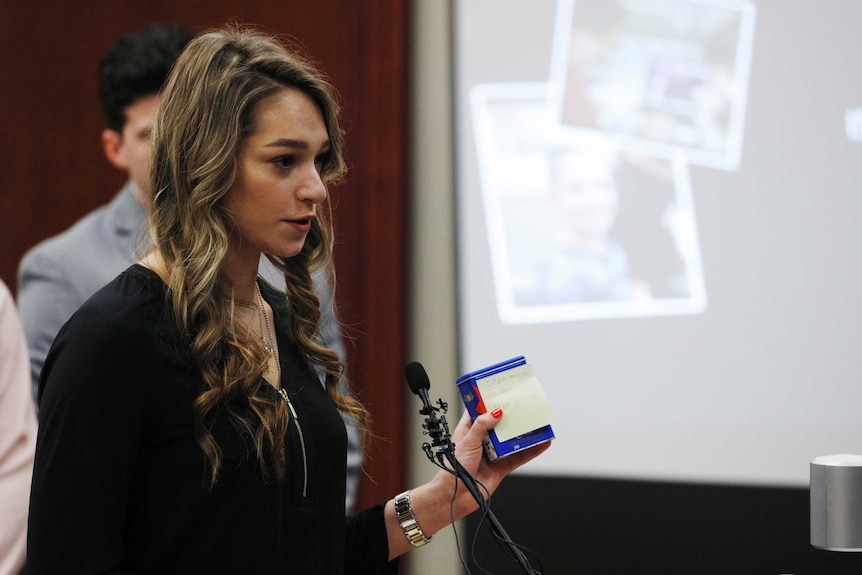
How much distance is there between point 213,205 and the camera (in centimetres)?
137

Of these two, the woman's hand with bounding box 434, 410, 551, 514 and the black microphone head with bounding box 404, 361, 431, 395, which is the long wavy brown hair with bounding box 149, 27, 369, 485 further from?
the woman's hand with bounding box 434, 410, 551, 514

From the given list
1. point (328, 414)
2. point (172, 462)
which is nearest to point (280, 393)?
point (328, 414)

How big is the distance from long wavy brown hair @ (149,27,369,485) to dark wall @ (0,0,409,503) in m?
1.89

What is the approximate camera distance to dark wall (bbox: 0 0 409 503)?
11.5 ft

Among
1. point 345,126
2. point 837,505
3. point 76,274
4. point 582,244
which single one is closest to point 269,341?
point 837,505

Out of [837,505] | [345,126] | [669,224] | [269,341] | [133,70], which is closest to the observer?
[269,341]

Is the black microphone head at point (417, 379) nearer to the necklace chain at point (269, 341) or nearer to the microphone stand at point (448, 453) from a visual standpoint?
the microphone stand at point (448, 453)

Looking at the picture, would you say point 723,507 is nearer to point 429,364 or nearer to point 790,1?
point 429,364

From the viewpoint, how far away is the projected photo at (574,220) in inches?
121

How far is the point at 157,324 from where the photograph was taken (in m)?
1.29

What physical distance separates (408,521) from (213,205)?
1.96 ft

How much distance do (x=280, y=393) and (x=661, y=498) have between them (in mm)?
1987

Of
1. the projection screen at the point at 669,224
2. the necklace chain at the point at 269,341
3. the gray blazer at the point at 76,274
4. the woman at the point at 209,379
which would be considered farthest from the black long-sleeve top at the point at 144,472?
the projection screen at the point at 669,224

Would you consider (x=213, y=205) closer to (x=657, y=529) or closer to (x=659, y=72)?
(x=659, y=72)
